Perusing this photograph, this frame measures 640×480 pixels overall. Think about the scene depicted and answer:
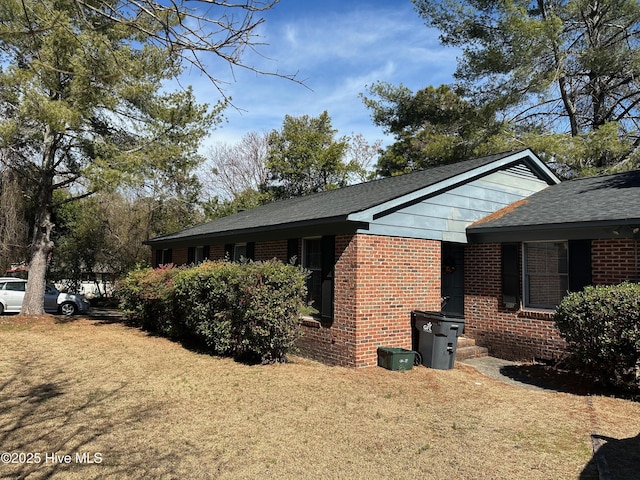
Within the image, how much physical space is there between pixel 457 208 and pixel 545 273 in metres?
2.34

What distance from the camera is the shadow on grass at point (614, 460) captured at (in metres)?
4.22

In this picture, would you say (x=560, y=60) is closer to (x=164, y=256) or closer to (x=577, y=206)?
(x=577, y=206)

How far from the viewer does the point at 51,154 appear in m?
15.2

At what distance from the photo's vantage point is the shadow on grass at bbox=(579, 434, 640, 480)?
13.8 feet

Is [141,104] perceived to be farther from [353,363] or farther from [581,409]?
[581,409]

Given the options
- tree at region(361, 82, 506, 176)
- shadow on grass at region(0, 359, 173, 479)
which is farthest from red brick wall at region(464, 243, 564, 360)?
tree at region(361, 82, 506, 176)

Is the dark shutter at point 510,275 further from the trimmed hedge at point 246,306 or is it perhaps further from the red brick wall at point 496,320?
the trimmed hedge at point 246,306

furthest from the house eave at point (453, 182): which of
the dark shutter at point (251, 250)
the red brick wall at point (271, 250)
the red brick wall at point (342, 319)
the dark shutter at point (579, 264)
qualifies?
the dark shutter at point (251, 250)

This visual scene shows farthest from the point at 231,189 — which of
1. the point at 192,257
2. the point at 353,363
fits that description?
the point at 353,363

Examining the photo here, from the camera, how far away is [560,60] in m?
17.9

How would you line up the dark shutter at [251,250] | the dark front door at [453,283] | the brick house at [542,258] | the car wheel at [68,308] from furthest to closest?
the car wheel at [68,308] < the dark shutter at [251,250] < the dark front door at [453,283] < the brick house at [542,258]

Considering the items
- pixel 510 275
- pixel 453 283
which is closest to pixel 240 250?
pixel 453 283

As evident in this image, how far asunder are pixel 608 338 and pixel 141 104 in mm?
13887

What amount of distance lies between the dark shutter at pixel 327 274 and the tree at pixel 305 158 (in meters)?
21.3
